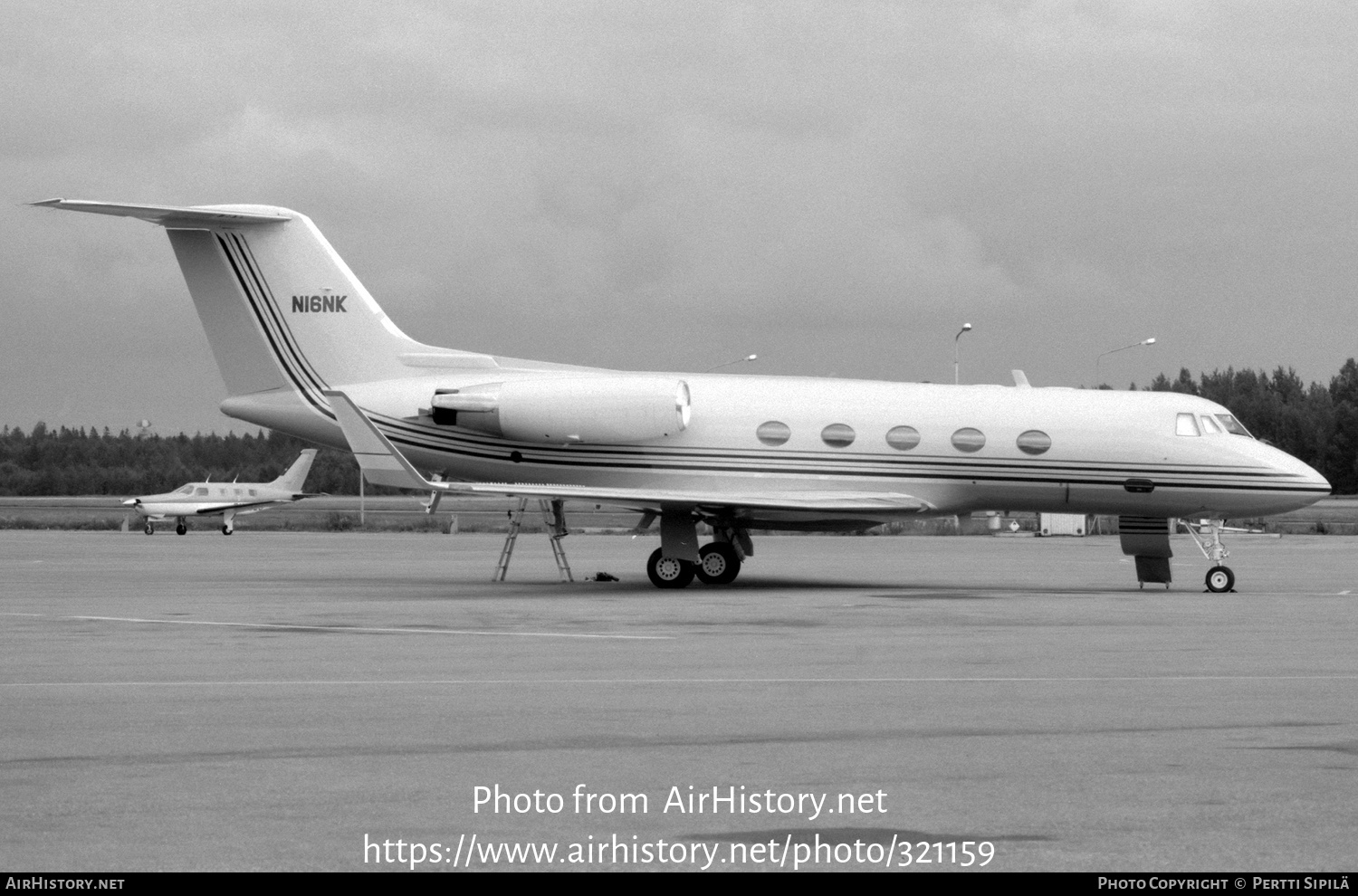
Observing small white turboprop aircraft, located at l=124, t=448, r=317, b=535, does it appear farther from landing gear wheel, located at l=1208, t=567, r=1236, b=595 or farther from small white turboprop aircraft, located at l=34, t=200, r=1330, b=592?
landing gear wheel, located at l=1208, t=567, r=1236, b=595

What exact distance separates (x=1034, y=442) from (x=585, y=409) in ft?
23.2

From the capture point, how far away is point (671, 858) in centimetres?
633

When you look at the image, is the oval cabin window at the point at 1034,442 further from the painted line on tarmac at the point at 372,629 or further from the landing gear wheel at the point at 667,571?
the painted line on tarmac at the point at 372,629

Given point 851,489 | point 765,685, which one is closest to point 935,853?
point 765,685

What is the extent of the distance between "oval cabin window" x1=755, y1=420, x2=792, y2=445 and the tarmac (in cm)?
469

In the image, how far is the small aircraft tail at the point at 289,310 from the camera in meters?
27.2

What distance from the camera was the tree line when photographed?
108562 mm

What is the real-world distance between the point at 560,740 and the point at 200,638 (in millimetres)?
7419

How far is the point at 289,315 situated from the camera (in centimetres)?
2727

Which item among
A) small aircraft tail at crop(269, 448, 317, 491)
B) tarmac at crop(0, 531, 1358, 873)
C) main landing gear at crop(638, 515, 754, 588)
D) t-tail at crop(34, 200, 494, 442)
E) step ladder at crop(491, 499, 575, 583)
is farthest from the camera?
small aircraft tail at crop(269, 448, 317, 491)

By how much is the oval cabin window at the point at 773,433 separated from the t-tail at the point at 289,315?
5091 millimetres

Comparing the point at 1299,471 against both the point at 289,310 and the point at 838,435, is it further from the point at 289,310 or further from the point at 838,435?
the point at 289,310

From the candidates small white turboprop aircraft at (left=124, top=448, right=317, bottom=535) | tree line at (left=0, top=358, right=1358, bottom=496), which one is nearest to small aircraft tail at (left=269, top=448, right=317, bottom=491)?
small white turboprop aircraft at (left=124, top=448, right=317, bottom=535)

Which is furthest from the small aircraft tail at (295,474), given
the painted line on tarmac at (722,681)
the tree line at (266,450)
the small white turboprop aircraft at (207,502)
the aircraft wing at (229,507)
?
the painted line on tarmac at (722,681)
